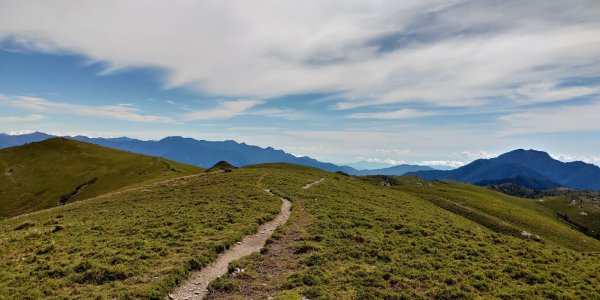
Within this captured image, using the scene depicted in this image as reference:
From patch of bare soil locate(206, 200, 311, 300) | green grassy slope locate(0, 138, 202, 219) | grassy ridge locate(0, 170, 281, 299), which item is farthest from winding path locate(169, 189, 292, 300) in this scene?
green grassy slope locate(0, 138, 202, 219)

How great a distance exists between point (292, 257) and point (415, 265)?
9.15m

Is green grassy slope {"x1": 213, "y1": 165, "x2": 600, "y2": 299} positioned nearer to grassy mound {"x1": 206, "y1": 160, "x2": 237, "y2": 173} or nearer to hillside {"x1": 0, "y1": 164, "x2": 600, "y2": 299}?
hillside {"x1": 0, "y1": 164, "x2": 600, "y2": 299}

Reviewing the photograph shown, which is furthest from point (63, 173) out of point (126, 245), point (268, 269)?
point (268, 269)

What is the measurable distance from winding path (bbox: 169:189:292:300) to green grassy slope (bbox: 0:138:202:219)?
66.1 m

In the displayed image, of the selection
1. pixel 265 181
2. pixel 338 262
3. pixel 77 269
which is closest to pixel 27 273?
pixel 77 269

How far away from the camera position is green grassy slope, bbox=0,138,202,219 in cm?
9688

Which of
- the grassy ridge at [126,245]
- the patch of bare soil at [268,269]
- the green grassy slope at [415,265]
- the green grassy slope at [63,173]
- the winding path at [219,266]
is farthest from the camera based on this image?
the green grassy slope at [63,173]

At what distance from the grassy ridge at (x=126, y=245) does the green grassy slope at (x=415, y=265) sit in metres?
4.59

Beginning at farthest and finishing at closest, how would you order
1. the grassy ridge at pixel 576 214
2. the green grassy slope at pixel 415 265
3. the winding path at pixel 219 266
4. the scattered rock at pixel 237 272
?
the grassy ridge at pixel 576 214 → the scattered rock at pixel 237 272 → the green grassy slope at pixel 415 265 → the winding path at pixel 219 266

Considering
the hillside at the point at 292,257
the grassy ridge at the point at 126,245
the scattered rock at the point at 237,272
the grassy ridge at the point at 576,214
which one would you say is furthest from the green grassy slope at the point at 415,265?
the grassy ridge at the point at 576,214

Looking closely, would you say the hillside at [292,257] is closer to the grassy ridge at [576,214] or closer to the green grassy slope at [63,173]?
the green grassy slope at [63,173]

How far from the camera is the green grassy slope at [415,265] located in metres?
20.6

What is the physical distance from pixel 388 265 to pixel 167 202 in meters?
33.3

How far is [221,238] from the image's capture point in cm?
2889
